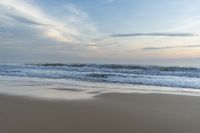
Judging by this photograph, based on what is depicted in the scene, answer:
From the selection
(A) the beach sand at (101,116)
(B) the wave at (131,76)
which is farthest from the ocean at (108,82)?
(A) the beach sand at (101,116)

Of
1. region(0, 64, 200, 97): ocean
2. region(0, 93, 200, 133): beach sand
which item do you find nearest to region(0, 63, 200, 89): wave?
region(0, 64, 200, 97): ocean

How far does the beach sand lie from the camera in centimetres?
455

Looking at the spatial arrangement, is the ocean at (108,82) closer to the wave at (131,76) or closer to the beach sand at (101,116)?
the wave at (131,76)

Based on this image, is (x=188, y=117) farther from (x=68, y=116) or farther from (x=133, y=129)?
(x=68, y=116)

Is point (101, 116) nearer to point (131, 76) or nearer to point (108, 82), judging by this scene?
point (108, 82)

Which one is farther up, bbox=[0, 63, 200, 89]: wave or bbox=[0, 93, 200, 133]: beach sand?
bbox=[0, 63, 200, 89]: wave

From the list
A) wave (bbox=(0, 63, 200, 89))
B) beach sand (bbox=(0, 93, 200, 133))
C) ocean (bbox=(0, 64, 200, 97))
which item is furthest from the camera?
wave (bbox=(0, 63, 200, 89))

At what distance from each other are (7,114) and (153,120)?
11.1 ft

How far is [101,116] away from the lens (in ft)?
18.3

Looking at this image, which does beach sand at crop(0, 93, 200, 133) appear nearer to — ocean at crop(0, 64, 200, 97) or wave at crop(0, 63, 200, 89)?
ocean at crop(0, 64, 200, 97)

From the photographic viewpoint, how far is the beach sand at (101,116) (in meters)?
4.55

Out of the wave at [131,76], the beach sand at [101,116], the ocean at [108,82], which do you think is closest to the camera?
the beach sand at [101,116]

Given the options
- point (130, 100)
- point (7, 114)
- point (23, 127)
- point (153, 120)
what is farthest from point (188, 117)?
point (7, 114)

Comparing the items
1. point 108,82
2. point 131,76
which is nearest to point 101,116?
point 108,82
